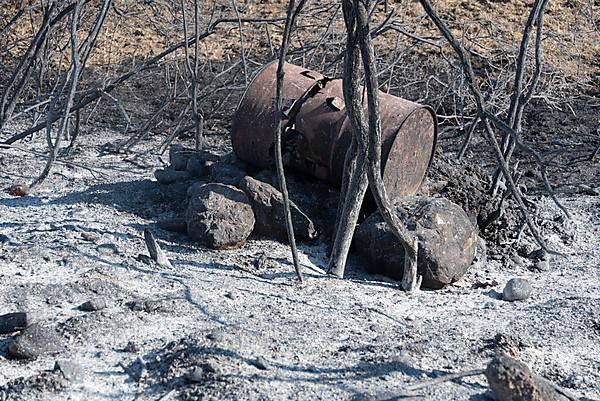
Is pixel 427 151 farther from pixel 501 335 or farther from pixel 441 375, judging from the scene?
pixel 441 375

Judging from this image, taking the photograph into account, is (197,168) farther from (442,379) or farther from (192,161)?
(442,379)

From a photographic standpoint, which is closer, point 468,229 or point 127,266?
point 127,266

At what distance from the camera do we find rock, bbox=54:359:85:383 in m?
3.65

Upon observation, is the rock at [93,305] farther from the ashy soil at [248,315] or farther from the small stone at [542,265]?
the small stone at [542,265]

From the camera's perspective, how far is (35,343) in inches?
151

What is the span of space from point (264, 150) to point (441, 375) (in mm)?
2211

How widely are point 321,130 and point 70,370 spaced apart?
7.30 ft

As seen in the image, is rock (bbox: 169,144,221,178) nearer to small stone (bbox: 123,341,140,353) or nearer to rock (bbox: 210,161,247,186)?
rock (bbox: 210,161,247,186)

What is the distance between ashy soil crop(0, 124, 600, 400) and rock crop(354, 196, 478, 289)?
0.34 feet

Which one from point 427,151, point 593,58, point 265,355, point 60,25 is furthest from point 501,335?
point 593,58

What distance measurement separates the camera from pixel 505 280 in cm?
528

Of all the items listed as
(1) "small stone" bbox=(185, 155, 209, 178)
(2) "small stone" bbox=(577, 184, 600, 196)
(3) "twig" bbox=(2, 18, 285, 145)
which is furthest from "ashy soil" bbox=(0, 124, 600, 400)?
(2) "small stone" bbox=(577, 184, 600, 196)

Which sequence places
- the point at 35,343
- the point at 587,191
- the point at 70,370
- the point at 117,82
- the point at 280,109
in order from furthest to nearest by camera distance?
the point at 587,191 < the point at 117,82 < the point at 280,109 < the point at 35,343 < the point at 70,370

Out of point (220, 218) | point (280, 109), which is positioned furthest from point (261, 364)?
point (220, 218)
